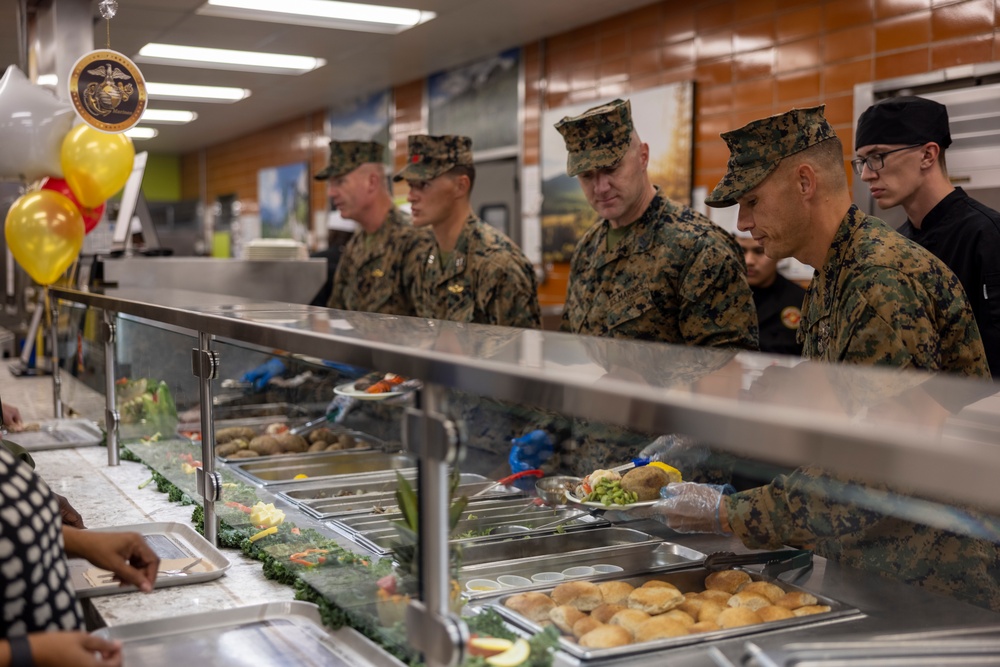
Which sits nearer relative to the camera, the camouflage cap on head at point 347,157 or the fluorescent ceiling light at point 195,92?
the camouflage cap on head at point 347,157

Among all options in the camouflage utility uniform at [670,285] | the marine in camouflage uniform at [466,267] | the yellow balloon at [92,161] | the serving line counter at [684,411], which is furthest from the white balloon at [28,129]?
the camouflage utility uniform at [670,285]

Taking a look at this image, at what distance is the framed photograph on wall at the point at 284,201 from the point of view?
1126 centimetres

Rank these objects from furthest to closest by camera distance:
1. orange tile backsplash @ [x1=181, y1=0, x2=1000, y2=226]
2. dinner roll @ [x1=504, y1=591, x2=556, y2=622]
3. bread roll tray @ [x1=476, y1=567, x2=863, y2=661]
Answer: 1. orange tile backsplash @ [x1=181, y1=0, x2=1000, y2=226]
2. dinner roll @ [x1=504, y1=591, x2=556, y2=622]
3. bread roll tray @ [x1=476, y1=567, x2=863, y2=661]

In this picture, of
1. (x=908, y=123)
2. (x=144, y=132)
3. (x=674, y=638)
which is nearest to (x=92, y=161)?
(x=908, y=123)

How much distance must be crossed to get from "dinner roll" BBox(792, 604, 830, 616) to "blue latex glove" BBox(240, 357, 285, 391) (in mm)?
1123

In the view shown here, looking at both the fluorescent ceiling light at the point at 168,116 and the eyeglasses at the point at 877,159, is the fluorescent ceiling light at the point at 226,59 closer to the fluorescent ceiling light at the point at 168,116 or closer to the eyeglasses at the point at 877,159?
the fluorescent ceiling light at the point at 168,116

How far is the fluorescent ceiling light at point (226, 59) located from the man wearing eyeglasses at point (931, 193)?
6027mm

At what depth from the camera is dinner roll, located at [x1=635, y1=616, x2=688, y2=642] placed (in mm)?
1342

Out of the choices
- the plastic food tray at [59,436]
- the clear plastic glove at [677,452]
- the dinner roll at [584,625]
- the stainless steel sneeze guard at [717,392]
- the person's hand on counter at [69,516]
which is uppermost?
the stainless steel sneeze guard at [717,392]

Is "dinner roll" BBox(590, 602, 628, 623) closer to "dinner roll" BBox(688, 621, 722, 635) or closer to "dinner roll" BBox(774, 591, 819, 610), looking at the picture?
"dinner roll" BBox(688, 621, 722, 635)

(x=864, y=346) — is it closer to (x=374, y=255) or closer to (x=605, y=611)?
(x=605, y=611)

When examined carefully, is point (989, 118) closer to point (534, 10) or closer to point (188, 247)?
point (534, 10)

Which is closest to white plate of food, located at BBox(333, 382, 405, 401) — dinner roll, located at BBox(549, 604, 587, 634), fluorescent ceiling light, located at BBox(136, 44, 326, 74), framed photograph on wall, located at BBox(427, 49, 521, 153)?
dinner roll, located at BBox(549, 604, 587, 634)

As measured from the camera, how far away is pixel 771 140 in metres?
1.97
